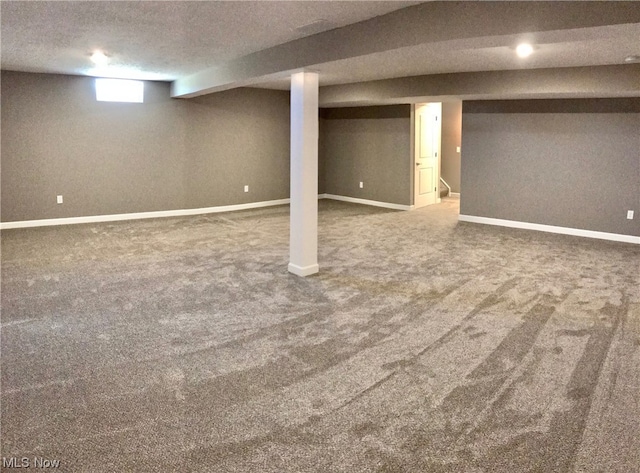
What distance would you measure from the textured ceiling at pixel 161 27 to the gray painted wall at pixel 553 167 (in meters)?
4.51

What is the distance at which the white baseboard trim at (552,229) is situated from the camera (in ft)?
22.9

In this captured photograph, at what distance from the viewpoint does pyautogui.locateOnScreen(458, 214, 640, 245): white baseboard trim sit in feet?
22.9

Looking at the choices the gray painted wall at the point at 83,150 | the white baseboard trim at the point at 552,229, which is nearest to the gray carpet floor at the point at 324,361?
the white baseboard trim at the point at 552,229

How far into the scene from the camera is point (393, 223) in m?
8.42

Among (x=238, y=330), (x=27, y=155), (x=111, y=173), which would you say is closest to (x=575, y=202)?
(x=238, y=330)

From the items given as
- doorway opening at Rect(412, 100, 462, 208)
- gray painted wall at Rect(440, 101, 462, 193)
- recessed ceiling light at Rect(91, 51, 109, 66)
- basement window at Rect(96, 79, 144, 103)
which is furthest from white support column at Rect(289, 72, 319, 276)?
gray painted wall at Rect(440, 101, 462, 193)

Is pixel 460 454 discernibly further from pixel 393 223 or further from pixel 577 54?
pixel 393 223

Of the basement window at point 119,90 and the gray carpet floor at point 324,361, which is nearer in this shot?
the gray carpet floor at point 324,361

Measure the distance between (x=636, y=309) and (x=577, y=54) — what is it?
2652 millimetres

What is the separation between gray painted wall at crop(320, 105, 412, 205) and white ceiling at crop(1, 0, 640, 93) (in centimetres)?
303

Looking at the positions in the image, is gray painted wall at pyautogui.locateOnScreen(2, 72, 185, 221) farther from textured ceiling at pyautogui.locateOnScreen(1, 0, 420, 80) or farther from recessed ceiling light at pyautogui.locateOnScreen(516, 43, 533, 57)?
recessed ceiling light at pyautogui.locateOnScreen(516, 43, 533, 57)

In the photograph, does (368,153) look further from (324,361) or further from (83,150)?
(324,361)

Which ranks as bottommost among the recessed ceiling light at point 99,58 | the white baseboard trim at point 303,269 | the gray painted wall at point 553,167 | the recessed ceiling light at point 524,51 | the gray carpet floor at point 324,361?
the gray carpet floor at point 324,361

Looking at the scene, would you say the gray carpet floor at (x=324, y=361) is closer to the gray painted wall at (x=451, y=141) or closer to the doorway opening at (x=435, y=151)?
the doorway opening at (x=435, y=151)
